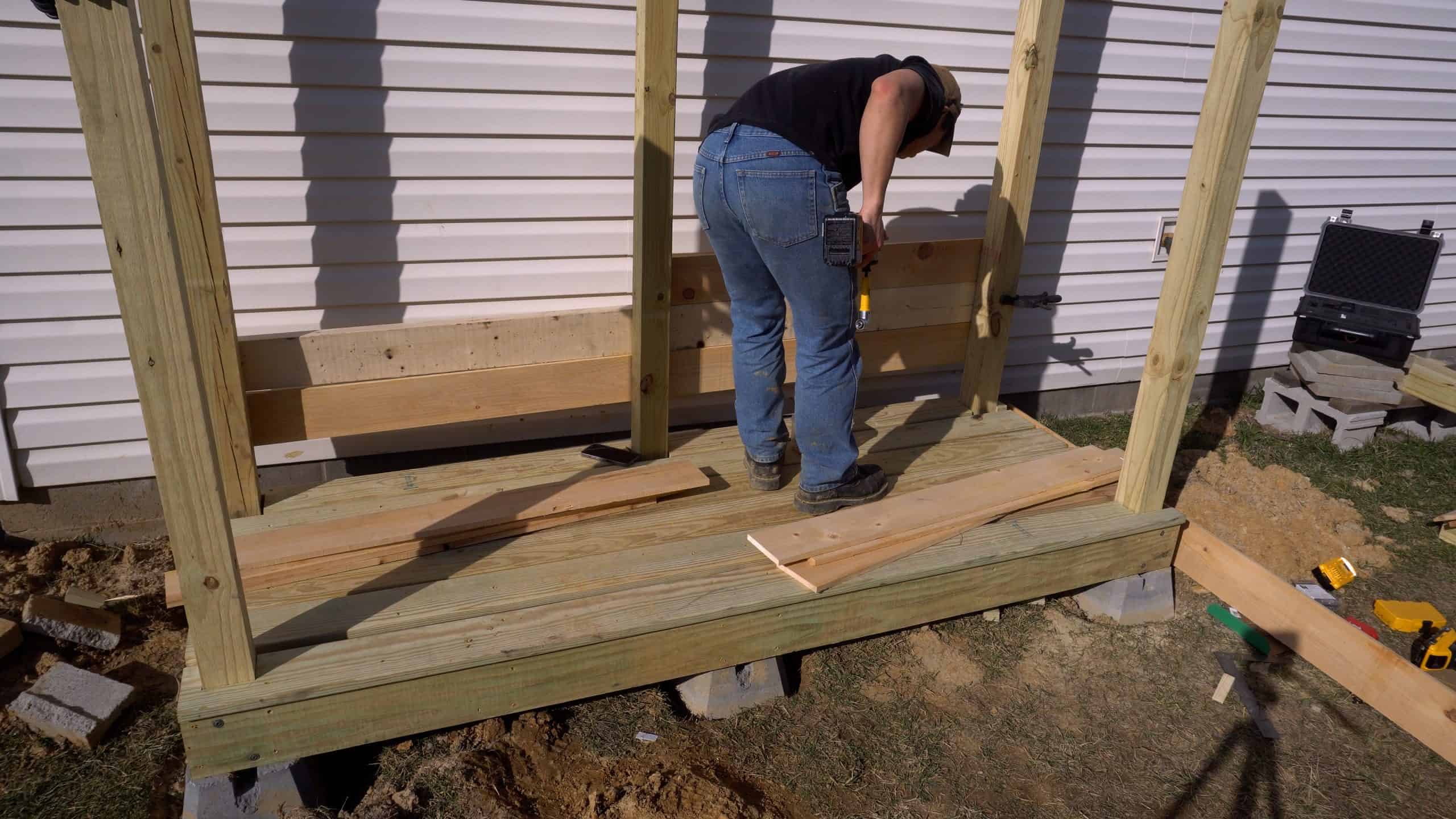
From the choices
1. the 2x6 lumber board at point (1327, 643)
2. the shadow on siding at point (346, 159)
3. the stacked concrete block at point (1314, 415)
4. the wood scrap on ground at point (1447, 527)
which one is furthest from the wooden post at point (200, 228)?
the stacked concrete block at point (1314, 415)

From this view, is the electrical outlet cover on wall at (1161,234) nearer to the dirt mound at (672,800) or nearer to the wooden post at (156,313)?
the dirt mound at (672,800)

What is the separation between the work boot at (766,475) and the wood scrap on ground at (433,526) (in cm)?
19

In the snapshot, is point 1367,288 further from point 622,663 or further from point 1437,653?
point 622,663

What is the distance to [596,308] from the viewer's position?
378 centimetres

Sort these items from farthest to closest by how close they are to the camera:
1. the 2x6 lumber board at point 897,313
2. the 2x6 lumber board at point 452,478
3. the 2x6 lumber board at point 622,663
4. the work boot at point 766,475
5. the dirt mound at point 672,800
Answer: the 2x6 lumber board at point 897,313
the work boot at point 766,475
the 2x6 lumber board at point 452,478
the dirt mound at point 672,800
the 2x6 lumber board at point 622,663

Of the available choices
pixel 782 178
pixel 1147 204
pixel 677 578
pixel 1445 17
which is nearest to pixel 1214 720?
pixel 677 578

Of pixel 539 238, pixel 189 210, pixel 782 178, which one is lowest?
pixel 539 238

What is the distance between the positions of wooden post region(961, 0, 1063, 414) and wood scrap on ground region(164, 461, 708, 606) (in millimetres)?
1606

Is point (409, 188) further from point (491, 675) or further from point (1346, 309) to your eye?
point (1346, 309)

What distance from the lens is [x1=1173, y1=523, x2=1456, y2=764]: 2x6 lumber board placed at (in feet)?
9.02

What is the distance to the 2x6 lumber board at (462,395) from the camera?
10.7 feet

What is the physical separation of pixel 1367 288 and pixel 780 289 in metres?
3.93

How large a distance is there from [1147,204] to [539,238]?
3.31 metres

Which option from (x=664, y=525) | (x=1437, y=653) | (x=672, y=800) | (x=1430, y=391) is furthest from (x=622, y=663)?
(x=1430, y=391)
